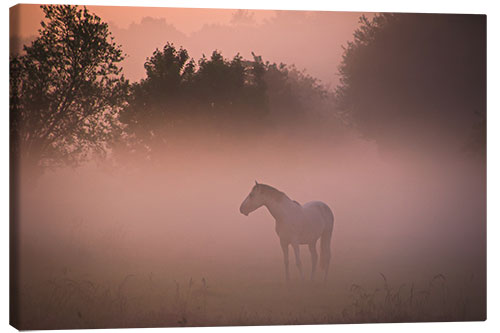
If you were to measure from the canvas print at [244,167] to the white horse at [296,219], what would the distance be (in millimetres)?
24

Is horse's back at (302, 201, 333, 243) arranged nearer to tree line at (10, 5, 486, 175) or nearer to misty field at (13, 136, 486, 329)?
misty field at (13, 136, 486, 329)

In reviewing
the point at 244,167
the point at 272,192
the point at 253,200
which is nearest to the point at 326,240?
the point at 272,192

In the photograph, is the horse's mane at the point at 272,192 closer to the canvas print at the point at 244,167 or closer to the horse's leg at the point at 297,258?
the canvas print at the point at 244,167

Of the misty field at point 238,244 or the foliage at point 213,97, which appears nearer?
the misty field at point 238,244

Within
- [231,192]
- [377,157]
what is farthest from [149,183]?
[377,157]

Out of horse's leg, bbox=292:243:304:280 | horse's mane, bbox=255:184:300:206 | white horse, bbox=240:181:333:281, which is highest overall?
horse's mane, bbox=255:184:300:206

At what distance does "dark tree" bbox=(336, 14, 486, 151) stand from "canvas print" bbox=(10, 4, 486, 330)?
0.06 ft

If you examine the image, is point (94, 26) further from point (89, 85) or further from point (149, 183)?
point (149, 183)

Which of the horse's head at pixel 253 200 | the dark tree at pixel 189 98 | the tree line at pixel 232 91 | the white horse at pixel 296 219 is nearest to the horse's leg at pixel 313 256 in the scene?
the white horse at pixel 296 219

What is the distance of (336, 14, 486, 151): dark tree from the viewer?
42.3 feet

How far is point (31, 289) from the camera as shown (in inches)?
474

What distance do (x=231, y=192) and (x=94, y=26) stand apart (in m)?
2.52

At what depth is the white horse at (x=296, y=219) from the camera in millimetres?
12570

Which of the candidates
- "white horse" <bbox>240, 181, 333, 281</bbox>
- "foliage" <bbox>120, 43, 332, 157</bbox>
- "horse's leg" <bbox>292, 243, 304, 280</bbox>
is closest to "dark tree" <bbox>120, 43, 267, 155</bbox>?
"foliage" <bbox>120, 43, 332, 157</bbox>
